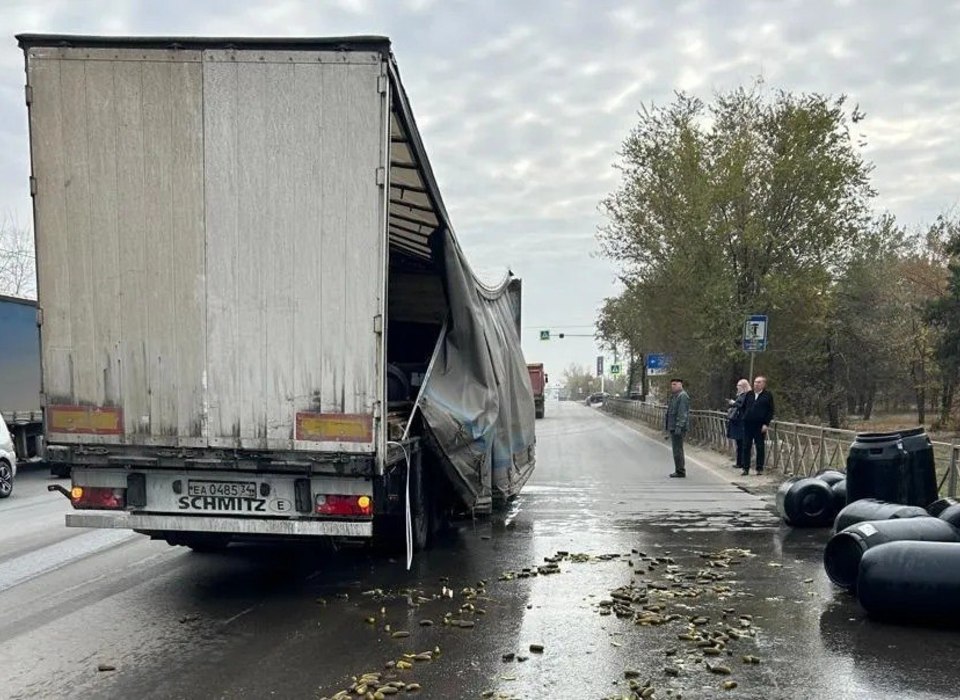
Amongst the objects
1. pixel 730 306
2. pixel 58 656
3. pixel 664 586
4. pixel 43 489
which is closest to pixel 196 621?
pixel 58 656

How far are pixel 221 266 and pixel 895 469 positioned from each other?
22.5ft

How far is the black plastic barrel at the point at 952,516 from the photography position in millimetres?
6777

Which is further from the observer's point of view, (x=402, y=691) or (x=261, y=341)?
(x=261, y=341)

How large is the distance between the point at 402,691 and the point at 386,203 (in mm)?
3228

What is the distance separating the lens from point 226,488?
20.5 feet

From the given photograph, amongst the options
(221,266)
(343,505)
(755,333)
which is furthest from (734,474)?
(221,266)

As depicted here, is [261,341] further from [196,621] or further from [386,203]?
[196,621]

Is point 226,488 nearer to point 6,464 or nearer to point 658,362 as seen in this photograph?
point 6,464

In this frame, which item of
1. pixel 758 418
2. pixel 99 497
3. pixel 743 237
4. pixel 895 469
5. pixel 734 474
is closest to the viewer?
pixel 99 497

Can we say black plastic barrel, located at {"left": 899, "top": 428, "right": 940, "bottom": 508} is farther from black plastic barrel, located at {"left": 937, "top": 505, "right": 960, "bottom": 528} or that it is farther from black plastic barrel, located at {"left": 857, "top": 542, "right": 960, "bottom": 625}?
black plastic barrel, located at {"left": 857, "top": 542, "right": 960, "bottom": 625}

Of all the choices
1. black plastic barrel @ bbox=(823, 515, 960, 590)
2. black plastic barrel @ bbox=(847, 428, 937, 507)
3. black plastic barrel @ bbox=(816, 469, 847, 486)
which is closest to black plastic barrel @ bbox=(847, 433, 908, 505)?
black plastic barrel @ bbox=(847, 428, 937, 507)

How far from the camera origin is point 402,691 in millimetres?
4648

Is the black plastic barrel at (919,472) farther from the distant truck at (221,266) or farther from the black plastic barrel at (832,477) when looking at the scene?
the distant truck at (221,266)

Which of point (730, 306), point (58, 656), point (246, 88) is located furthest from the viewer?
point (730, 306)
